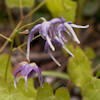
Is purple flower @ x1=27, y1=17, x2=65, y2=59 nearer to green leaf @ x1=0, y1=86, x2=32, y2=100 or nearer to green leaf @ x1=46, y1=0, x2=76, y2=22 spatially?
green leaf @ x1=0, y1=86, x2=32, y2=100

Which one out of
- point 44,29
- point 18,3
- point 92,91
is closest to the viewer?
point 44,29

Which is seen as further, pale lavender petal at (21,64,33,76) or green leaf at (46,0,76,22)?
green leaf at (46,0,76,22)

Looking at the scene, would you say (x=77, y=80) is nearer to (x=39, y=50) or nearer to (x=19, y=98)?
(x=19, y=98)

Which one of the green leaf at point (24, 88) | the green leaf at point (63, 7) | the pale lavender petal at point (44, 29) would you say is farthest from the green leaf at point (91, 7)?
the pale lavender petal at point (44, 29)

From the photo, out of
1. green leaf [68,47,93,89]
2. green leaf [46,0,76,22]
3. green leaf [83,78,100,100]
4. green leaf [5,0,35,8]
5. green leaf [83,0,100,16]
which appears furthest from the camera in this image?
green leaf [83,0,100,16]

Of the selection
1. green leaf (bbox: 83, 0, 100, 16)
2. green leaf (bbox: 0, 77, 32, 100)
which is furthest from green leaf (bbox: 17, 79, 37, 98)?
green leaf (bbox: 83, 0, 100, 16)

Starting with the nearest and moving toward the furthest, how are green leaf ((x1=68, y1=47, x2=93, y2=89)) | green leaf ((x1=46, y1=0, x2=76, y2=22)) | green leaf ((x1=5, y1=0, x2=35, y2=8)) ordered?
green leaf ((x1=68, y1=47, x2=93, y2=89)) < green leaf ((x1=46, y1=0, x2=76, y2=22)) < green leaf ((x1=5, y1=0, x2=35, y2=8))

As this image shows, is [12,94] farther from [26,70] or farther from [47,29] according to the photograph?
[47,29]

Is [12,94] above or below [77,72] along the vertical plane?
above

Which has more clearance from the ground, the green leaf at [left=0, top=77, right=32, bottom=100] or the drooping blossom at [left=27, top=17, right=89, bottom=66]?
the drooping blossom at [left=27, top=17, right=89, bottom=66]

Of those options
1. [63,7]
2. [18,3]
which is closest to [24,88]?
[63,7]

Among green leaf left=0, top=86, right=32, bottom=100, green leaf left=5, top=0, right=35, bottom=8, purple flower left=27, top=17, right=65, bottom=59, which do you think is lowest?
green leaf left=0, top=86, right=32, bottom=100

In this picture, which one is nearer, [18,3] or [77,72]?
[77,72]
